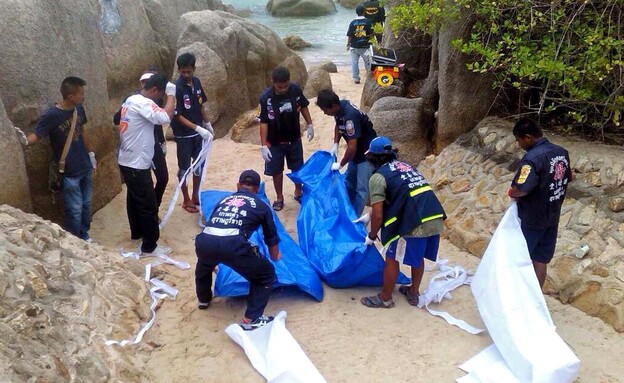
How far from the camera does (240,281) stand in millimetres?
4402

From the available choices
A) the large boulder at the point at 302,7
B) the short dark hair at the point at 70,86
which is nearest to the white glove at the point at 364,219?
the short dark hair at the point at 70,86

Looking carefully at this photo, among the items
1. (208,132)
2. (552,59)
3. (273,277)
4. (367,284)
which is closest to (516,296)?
(367,284)

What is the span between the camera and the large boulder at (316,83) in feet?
33.3

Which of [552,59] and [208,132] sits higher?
[552,59]

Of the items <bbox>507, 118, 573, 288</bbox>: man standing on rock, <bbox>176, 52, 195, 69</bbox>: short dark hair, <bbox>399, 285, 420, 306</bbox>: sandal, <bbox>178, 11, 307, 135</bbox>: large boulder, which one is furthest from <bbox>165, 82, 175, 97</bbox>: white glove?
<bbox>178, 11, 307, 135</bbox>: large boulder

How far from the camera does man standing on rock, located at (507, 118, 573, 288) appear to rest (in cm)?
395

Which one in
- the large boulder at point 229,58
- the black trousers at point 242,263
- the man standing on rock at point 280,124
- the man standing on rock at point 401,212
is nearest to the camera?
the black trousers at point 242,263

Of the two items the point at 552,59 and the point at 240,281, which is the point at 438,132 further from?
the point at 240,281

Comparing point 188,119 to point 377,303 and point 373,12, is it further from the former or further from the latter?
point 373,12

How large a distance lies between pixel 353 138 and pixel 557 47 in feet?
6.45

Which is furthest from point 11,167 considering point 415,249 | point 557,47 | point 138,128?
point 557,47

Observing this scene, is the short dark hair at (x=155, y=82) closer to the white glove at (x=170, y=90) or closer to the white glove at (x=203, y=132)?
the white glove at (x=170, y=90)

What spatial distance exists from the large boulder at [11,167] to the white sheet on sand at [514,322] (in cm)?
351

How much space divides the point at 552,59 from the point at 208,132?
3270 mm
